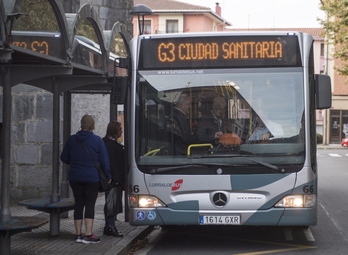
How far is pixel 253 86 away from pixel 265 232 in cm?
311

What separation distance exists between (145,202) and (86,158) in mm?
929

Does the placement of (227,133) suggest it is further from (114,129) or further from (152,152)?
(114,129)

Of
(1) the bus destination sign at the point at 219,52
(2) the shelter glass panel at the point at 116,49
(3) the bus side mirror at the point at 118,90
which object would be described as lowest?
(3) the bus side mirror at the point at 118,90

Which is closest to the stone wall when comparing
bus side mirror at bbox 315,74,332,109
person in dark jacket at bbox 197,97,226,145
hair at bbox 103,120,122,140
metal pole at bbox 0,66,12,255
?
hair at bbox 103,120,122,140

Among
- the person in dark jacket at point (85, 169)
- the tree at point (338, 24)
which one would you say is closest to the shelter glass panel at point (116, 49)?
the person in dark jacket at point (85, 169)

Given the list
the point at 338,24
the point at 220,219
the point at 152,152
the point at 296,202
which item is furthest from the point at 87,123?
the point at 338,24

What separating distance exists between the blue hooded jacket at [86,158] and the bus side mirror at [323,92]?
2772 millimetres

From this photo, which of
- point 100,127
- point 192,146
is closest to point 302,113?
point 192,146

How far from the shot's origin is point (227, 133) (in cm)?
897

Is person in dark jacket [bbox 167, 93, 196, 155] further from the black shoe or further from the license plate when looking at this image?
the black shoe

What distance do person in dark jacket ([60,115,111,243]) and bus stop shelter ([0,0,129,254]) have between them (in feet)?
1.43

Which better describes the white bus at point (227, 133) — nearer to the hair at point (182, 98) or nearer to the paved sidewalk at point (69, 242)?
the hair at point (182, 98)

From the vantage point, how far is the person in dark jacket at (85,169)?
9172 mm

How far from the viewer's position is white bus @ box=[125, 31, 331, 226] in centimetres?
892
